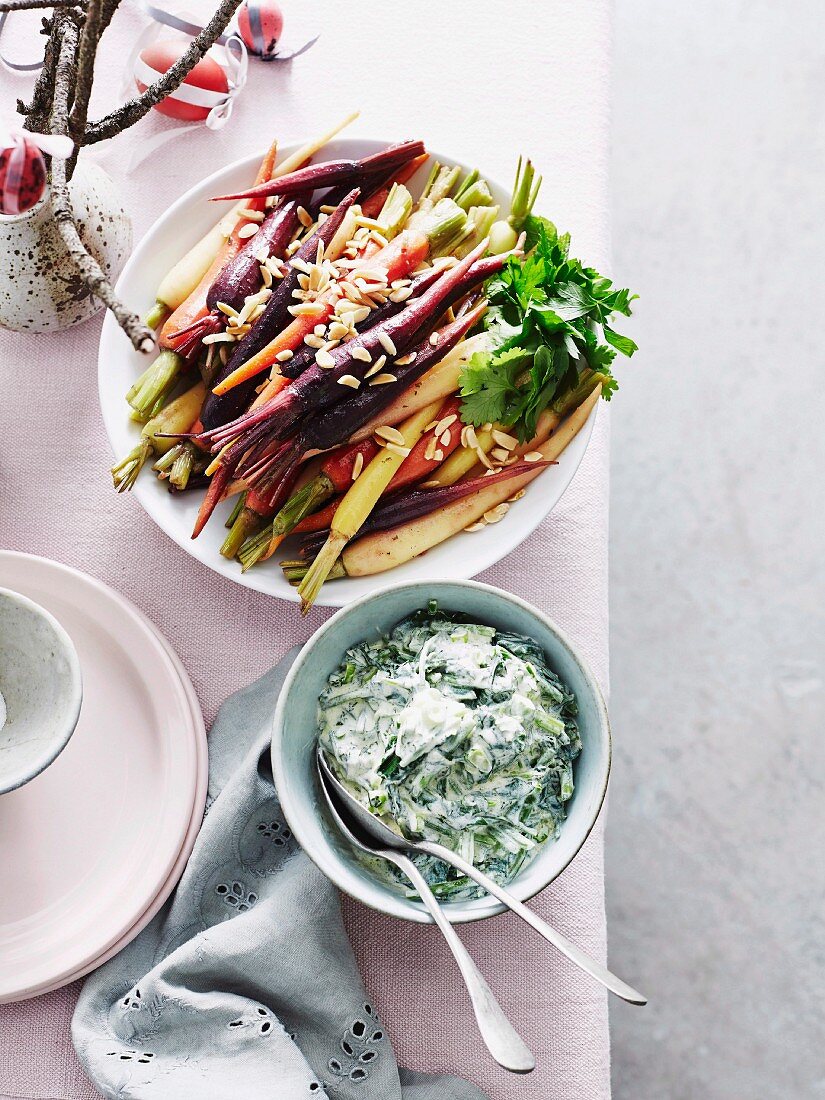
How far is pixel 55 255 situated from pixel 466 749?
2.20 ft

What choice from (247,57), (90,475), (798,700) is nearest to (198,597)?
(90,475)

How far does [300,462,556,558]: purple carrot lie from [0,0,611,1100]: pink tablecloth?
0.39 ft

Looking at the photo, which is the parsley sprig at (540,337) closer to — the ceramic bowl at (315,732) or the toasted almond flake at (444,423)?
the toasted almond flake at (444,423)

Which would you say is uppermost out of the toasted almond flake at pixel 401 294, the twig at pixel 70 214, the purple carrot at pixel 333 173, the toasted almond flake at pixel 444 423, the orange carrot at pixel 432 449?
the twig at pixel 70 214

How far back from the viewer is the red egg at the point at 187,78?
122 cm

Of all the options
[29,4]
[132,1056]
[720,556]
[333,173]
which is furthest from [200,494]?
[720,556]

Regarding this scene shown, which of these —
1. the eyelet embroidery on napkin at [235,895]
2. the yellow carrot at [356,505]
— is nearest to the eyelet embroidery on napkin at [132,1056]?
the eyelet embroidery on napkin at [235,895]

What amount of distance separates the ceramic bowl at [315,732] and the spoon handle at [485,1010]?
28 mm

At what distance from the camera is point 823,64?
7.31 feet

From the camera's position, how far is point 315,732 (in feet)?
3.43

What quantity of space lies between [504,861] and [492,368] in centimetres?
50

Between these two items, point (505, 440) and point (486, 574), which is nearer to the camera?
point (505, 440)

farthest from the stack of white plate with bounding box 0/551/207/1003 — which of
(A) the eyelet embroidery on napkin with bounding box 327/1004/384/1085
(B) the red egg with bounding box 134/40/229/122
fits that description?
(B) the red egg with bounding box 134/40/229/122

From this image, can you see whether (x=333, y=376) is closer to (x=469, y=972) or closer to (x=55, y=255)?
(x=55, y=255)
